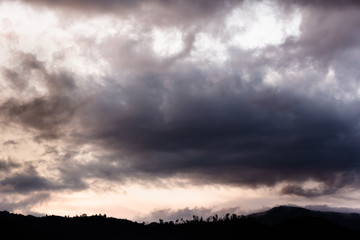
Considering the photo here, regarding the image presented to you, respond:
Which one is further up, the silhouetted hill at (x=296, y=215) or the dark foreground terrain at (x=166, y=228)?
the silhouetted hill at (x=296, y=215)

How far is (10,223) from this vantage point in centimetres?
6875

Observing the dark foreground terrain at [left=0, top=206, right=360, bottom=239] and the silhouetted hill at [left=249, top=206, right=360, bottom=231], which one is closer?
the dark foreground terrain at [left=0, top=206, right=360, bottom=239]

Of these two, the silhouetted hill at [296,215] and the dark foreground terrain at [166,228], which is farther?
the silhouetted hill at [296,215]

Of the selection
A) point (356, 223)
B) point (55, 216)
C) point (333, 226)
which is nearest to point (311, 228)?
point (333, 226)

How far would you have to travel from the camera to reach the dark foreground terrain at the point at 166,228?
6581cm

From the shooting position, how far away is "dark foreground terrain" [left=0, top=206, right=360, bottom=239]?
216ft

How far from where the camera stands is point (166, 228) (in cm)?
7550

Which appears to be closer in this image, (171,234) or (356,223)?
(171,234)

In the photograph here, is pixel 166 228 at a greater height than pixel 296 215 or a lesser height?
lesser

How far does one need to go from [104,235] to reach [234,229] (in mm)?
21892

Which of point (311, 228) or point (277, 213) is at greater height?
point (277, 213)

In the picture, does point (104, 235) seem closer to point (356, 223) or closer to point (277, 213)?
point (277, 213)

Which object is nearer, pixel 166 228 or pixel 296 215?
pixel 166 228

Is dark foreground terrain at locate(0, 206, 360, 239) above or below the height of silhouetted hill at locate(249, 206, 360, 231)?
below
